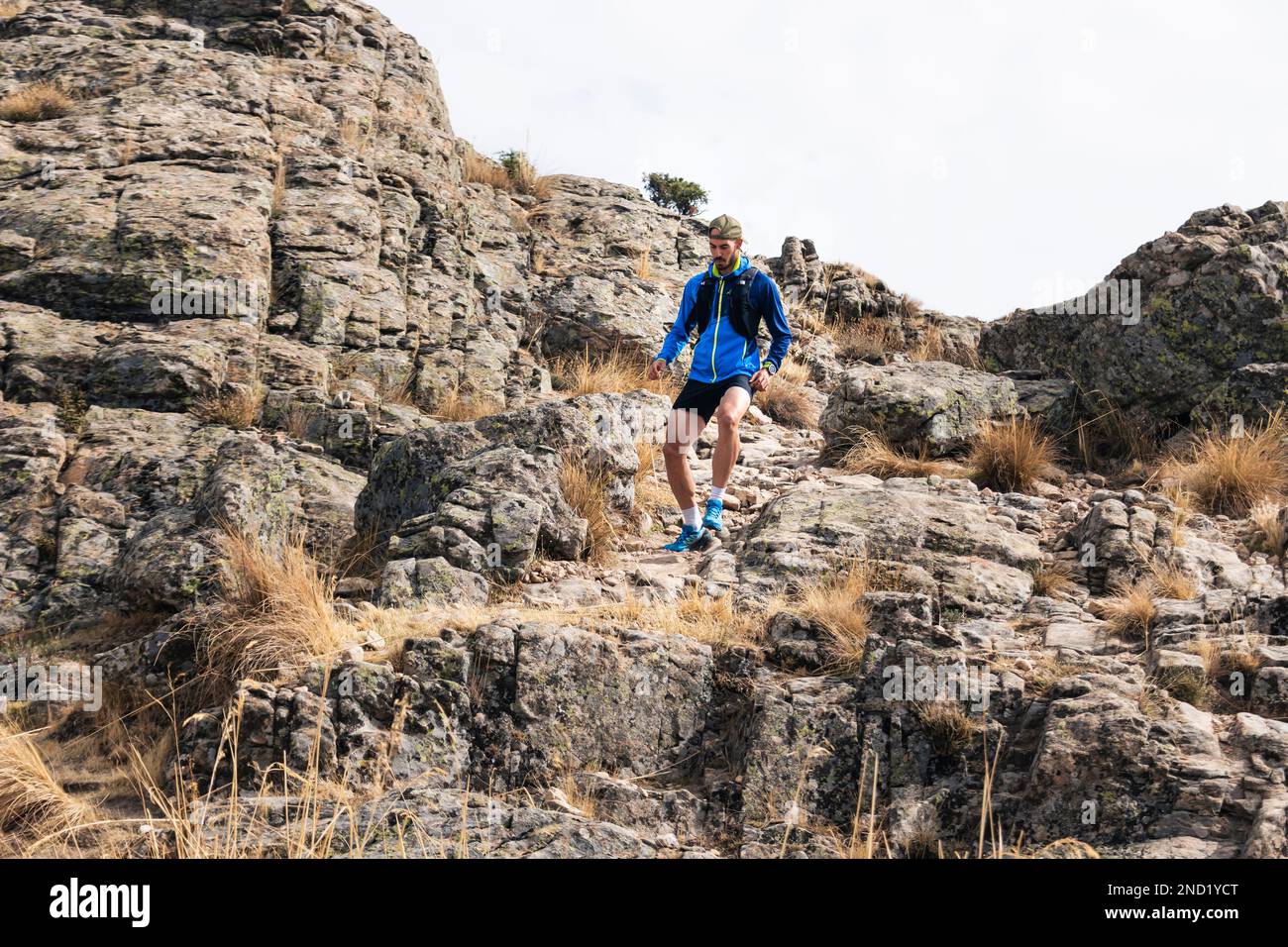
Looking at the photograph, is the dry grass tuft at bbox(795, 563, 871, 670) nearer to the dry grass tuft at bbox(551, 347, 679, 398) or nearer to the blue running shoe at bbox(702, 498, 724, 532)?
the blue running shoe at bbox(702, 498, 724, 532)

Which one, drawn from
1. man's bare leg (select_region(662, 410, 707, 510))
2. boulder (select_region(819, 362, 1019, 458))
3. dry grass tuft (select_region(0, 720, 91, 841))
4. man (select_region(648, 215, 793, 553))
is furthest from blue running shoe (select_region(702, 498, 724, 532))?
dry grass tuft (select_region(0, 720, 91, 841))

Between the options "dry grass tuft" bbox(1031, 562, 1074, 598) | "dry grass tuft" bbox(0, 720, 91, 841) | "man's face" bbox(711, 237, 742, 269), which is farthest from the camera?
"man's face" bbox(711, 237, 742, 269)

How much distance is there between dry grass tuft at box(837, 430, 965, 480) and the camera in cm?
1091

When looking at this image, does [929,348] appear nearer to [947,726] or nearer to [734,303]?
[734,303]

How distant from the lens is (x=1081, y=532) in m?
8.77

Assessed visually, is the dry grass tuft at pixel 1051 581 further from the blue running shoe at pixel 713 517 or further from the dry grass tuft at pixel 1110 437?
the dry grass tuft at pixel 1110 437

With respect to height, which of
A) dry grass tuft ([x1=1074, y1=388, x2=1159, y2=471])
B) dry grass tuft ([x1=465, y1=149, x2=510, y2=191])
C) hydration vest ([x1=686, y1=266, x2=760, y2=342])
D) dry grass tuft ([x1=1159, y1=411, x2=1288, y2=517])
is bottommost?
dry grass tuft ([x1=1159, y1=411, x2=1288, y2=517])

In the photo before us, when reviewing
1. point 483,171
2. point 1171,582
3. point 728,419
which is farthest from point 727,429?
point 483,171

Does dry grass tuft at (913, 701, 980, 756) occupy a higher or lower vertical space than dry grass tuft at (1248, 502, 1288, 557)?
lower

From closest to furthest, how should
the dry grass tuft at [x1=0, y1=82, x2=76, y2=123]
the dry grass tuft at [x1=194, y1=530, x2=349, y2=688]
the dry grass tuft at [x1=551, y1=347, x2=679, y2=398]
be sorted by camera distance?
the dry grass tuft at [x1=194, y1=530, x2=349, y2=688] < the dry grass tuft at [x1=0, y1=82, x2=76, y2=123] < the dry grass tuft at [x1=551, y1=347, x2=679, y2=398]

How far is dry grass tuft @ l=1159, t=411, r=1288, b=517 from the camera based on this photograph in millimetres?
9453

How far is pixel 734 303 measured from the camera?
9.05 meters

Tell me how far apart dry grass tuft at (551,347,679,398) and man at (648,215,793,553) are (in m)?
4.68

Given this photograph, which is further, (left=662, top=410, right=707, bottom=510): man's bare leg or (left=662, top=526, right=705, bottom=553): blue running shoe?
(left=662, top=526, right=705, bottom=553): blue running shoe
